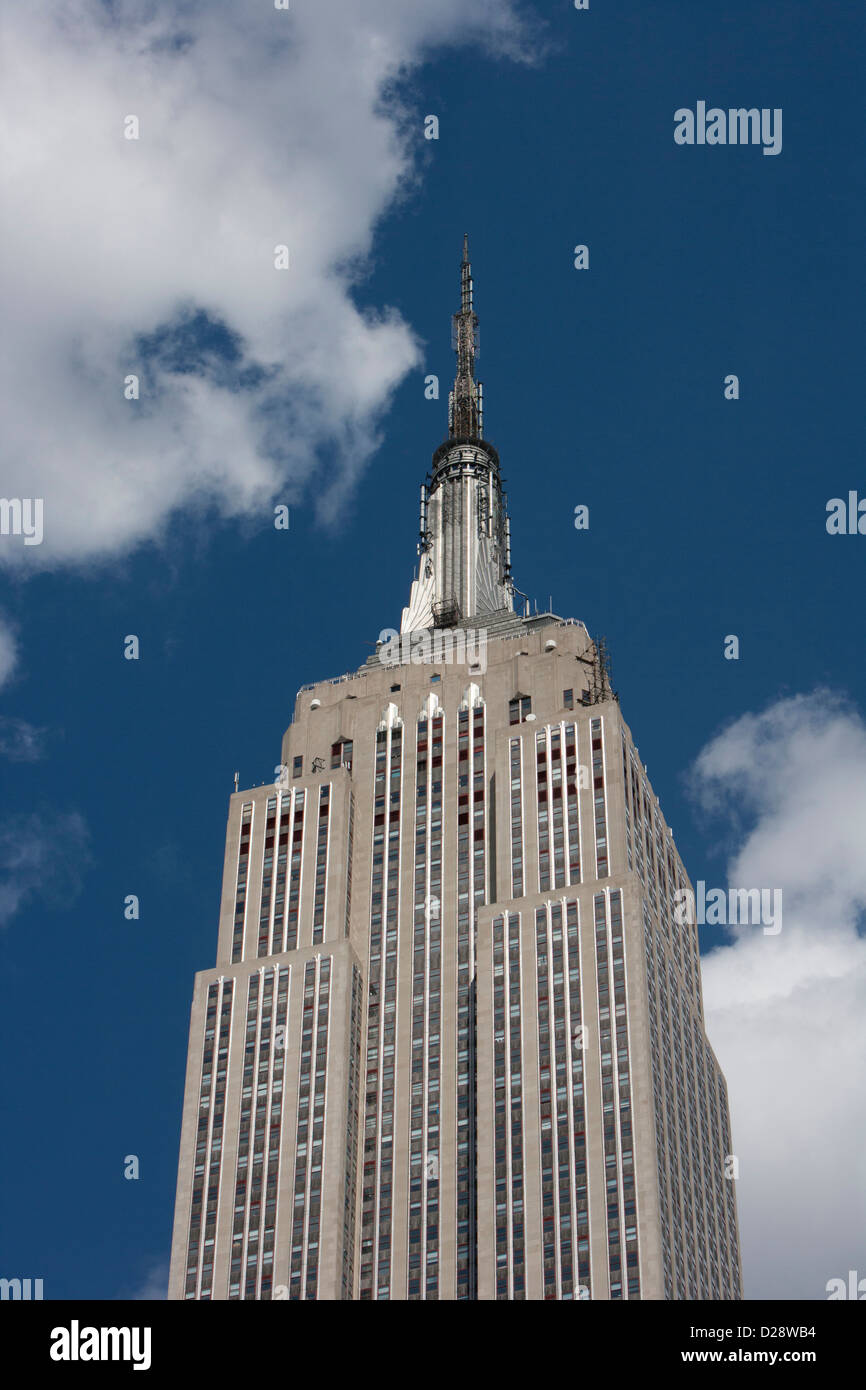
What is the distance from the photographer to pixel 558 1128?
594 ft

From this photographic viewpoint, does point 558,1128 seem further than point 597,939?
No

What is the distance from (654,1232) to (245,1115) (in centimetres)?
4239

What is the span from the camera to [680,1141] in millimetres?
190000
